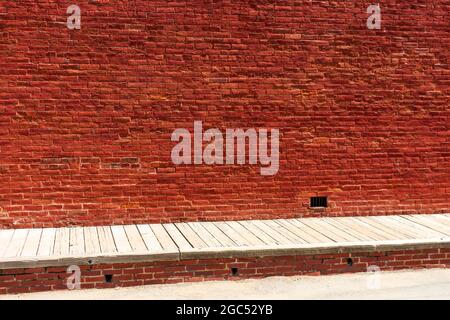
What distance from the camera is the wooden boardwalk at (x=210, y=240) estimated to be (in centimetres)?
534

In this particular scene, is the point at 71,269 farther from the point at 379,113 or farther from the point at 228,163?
the point at 379,113

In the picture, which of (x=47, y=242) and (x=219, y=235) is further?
(x=219, y=235)

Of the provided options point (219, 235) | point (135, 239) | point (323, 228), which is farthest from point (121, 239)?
point (323, 228)

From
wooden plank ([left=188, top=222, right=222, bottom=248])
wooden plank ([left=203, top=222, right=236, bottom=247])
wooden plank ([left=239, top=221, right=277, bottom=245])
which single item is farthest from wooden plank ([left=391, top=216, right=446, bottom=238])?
wooden plank ([left=188, top=222, right=222, bottom=248])

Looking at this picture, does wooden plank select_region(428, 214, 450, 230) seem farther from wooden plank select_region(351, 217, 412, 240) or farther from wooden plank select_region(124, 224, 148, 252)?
wooden plank select_region(124, 224, 148, 252)

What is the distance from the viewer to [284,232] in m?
6.38

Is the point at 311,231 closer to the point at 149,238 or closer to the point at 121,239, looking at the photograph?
the point at 149,238

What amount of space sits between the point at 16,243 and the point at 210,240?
2145mm

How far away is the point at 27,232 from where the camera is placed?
20.6 ft

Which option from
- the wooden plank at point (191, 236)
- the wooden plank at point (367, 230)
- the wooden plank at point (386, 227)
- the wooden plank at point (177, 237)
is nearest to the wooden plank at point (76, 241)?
the wooden plank at point (177, 237)

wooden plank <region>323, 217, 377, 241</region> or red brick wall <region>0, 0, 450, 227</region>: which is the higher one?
red brick wall <region>0, 0, 450, 227</region>

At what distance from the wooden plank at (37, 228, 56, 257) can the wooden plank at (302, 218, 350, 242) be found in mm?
3142

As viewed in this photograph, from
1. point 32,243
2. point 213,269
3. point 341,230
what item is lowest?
point 213,269

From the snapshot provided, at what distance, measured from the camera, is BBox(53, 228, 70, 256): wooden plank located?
5398 millimetres
